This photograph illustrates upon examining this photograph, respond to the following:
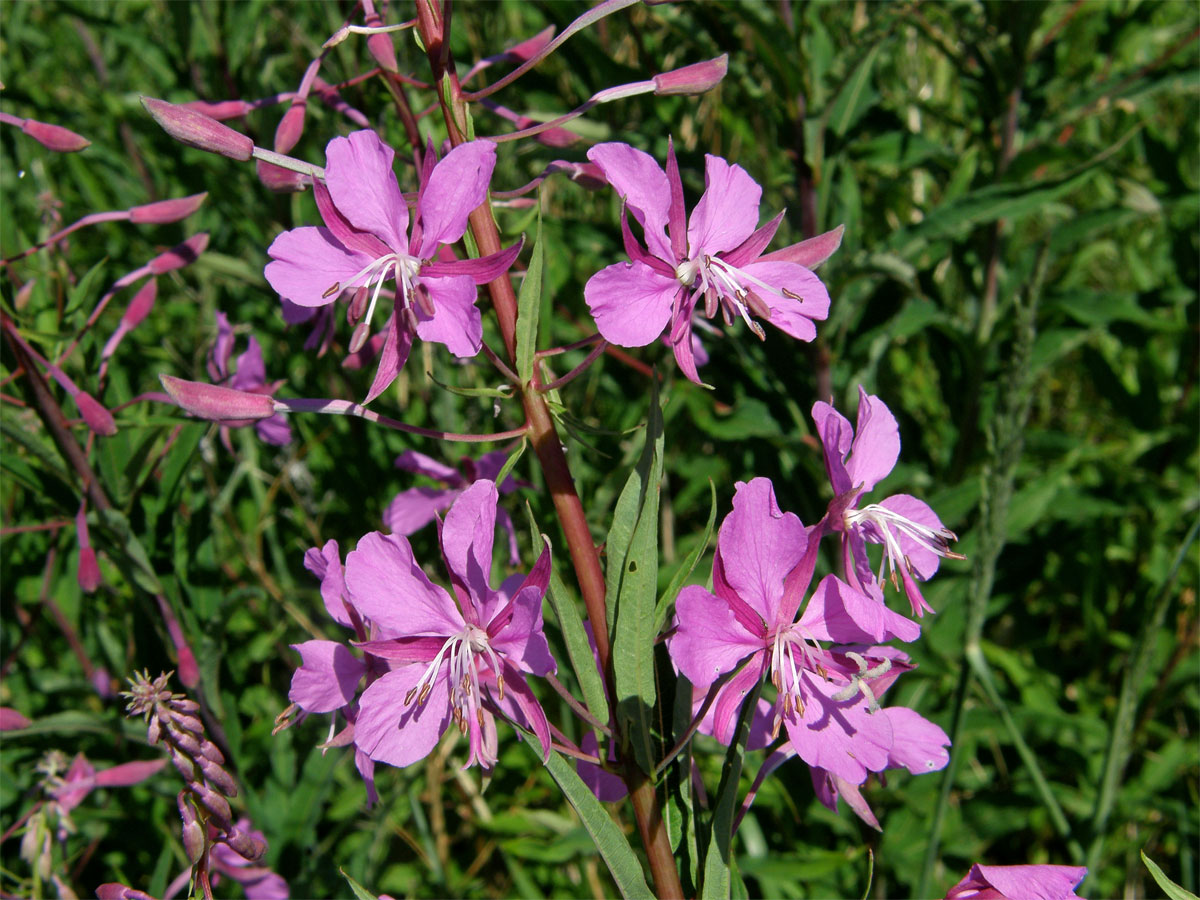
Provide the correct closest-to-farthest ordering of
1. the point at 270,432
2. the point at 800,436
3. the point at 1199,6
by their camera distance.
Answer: the point at 270,432
the point at 800,436
the point at 1199,6

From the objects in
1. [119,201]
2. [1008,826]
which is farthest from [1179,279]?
[119,201]

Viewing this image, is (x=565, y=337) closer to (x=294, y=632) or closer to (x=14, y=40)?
(x=294, y=632)

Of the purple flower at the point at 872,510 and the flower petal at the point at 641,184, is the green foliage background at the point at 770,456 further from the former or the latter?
the flower petal at the point at 641,184

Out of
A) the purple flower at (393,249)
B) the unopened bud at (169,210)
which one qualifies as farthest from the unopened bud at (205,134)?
the unopened bud at (169,210)

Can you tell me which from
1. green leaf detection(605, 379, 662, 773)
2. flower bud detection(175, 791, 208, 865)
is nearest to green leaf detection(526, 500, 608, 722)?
green leaf detection(605, 379, 662, 773)

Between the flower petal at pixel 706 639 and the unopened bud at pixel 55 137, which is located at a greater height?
the unopened bud at pixel 55 137

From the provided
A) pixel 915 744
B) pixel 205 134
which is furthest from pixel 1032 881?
pixel 205 134
